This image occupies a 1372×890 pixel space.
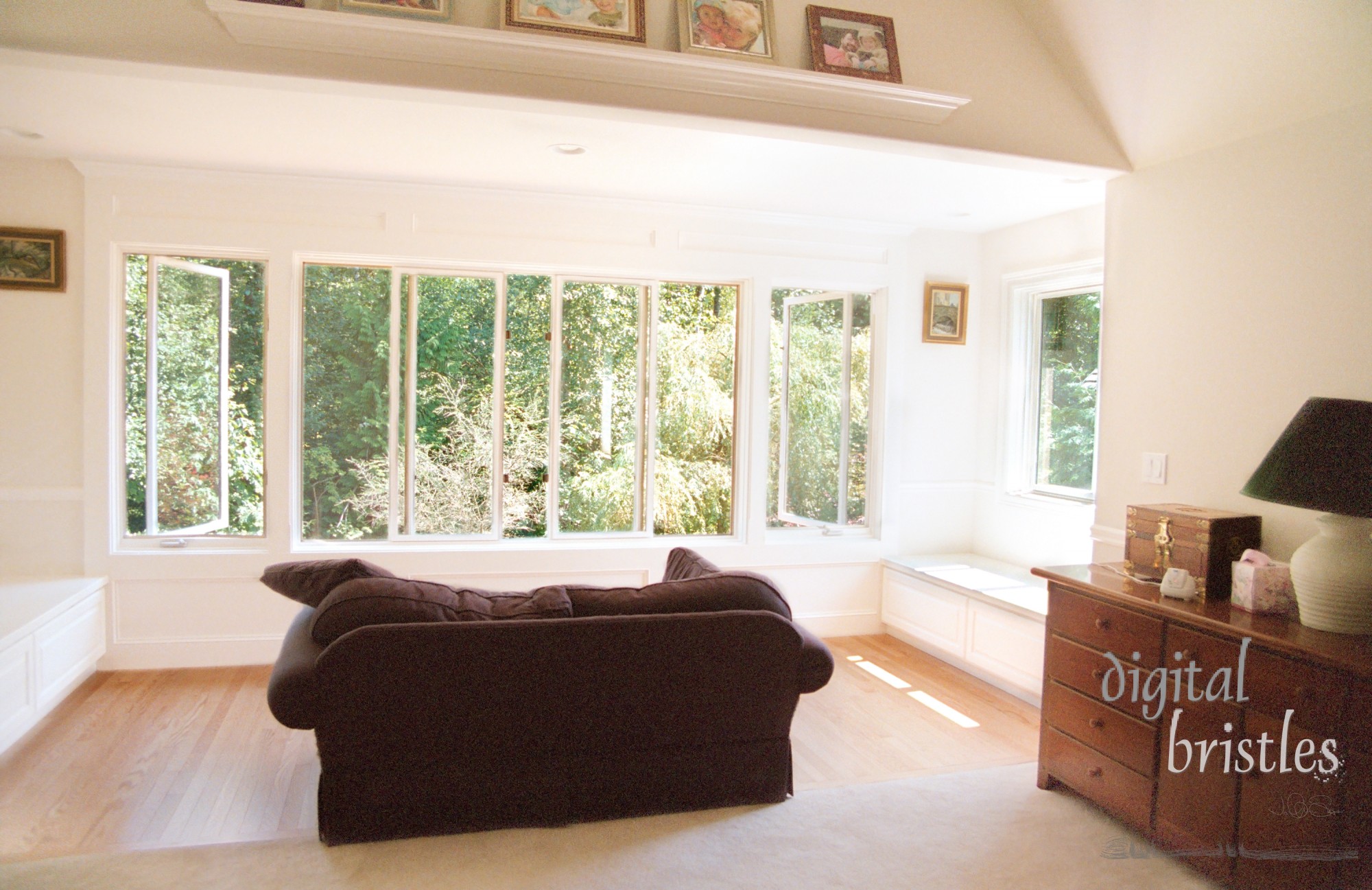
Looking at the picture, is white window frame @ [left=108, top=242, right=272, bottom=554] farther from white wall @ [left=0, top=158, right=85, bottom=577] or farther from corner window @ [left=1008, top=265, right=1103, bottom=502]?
corner window @ [left=1008, top=265, right=1103, bottom=502]

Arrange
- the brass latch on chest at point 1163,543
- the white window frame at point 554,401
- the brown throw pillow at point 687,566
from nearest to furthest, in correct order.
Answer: the brass latch on chest at point 1163,543, the brown throw pillow at point 687,566, the white window frame at point 554,401

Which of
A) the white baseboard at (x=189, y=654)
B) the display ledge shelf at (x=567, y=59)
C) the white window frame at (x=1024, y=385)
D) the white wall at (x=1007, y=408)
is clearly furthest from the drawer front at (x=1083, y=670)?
the white baseboard at (x=189, y=654)

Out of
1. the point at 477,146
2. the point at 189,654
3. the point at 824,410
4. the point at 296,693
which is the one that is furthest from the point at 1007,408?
the point at 189,654

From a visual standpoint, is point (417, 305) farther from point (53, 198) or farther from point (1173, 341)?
point (1173, 341)

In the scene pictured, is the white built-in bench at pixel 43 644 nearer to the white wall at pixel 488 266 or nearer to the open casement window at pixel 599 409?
the white wall at pixel 488 266

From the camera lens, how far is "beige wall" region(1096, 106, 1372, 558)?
2670 millimetres

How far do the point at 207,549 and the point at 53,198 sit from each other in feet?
6.18

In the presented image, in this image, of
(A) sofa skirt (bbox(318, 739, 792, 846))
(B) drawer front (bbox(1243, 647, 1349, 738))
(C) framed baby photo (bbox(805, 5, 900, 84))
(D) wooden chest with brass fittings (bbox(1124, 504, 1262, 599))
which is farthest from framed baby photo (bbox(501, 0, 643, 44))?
(B) drawer front (bbox(1243, 647, 1349, 738))

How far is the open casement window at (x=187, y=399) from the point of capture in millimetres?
4387

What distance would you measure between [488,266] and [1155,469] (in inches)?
135

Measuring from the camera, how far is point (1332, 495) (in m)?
2.26

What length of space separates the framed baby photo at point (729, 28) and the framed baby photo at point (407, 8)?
78cm

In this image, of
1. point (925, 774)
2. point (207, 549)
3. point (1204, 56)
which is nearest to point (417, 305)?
point (207, 549)

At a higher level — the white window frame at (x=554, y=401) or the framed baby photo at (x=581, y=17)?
the framed baby photo at (x=581, y=17)
